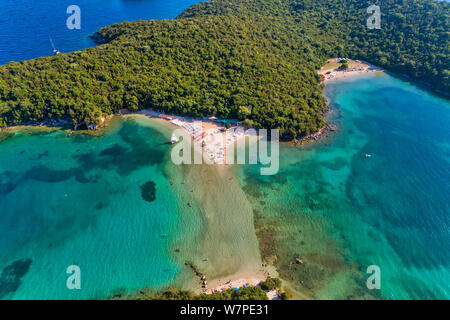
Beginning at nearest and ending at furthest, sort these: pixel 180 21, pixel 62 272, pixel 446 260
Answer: pixel 62 272 < pixel 446 260 < pixel 180 21

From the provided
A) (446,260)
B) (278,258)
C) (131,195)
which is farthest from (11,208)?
(446,260)

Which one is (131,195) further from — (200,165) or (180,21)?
(180,21)

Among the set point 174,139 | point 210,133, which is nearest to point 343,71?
point 210,133

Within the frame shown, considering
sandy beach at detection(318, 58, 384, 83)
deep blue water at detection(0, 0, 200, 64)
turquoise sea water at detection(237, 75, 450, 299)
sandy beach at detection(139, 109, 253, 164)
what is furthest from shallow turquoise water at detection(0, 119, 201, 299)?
sandy beach at detection(318, 58, 384, 83)

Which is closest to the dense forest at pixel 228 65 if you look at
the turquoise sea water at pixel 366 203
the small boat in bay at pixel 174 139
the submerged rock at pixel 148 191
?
the small boat in bay at pixel 174 139

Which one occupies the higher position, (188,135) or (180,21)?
(180,21)

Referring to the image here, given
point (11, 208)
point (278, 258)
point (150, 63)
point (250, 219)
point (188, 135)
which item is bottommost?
point (278, 258)
